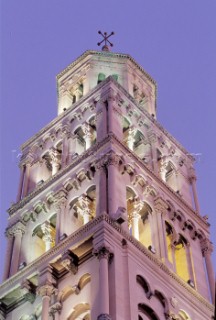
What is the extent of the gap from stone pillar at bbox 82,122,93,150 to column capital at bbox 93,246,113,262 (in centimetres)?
1215

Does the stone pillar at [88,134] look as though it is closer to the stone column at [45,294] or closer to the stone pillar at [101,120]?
the stone pillar at [101,120]

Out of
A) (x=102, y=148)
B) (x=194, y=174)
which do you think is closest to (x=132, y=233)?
(x=102, y=148)

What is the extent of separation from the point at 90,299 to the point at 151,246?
6.03m

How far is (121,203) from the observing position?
160ft

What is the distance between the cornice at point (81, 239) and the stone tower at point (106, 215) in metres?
0.05

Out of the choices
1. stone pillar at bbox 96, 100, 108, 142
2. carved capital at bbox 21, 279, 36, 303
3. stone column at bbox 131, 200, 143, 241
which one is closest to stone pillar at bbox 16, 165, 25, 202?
stone pillar at bbox 96, 100, 108, 142

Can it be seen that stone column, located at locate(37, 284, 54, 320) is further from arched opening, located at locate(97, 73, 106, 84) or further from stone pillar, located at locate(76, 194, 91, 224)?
arched opening, located at locate(97, 73, 106, 84)

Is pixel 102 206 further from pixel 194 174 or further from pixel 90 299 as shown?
pixel 194 174

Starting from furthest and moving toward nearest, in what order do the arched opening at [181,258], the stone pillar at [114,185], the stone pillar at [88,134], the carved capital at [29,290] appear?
1. the stone pillar at [88,134]
2. the arched opening at [181,258]
3. the stone pillar at [114,185]
4. the carved capital at [29,290]

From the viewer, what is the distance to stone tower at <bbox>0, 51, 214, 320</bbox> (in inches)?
1762

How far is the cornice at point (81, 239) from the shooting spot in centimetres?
4588

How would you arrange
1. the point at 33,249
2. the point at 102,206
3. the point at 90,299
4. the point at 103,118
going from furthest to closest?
1. the point at 103,118
2. the point at 33,249
3. the point at 102,206
4. the point at 90,299

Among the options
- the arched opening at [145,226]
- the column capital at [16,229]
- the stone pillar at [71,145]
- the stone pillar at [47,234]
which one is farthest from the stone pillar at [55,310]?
the stone pillar at [71,145]

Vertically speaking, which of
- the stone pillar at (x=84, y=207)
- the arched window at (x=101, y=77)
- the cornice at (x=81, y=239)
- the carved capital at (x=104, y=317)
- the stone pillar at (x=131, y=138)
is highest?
the arched window at (x=101, y=77)
